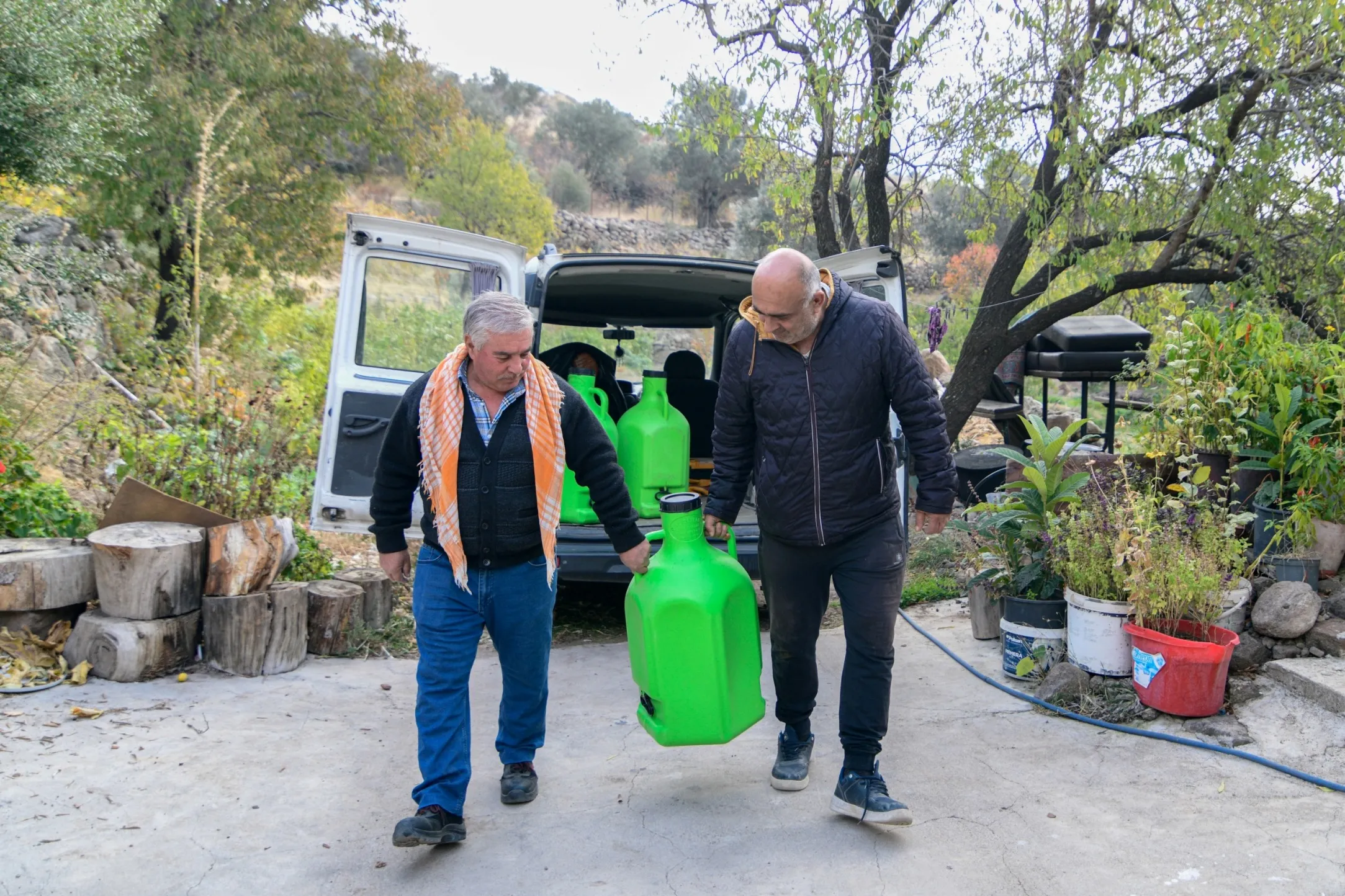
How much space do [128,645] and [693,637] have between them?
280 cm

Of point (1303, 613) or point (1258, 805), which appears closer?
point (1258, 805)

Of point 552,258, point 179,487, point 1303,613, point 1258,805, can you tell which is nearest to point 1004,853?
point 1258,805

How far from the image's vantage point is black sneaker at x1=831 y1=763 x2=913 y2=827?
3.02m

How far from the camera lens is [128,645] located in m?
4.39

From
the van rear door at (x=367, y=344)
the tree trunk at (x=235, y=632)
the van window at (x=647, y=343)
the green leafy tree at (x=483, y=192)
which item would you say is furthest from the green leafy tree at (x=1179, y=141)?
the green leafy tree at (x=483, y=192)

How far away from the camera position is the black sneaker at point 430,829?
289 cm

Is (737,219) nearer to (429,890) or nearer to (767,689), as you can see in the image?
(767,689)

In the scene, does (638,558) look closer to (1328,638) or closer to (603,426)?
(603,426)

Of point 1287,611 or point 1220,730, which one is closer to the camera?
point 1220,730

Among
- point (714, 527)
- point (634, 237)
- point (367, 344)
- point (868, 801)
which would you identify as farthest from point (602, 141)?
point (868, 801)

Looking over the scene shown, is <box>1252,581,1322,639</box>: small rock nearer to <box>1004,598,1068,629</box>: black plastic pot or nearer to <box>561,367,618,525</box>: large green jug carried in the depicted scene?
<box>1004,598,1068,629</box>: black plastic pot

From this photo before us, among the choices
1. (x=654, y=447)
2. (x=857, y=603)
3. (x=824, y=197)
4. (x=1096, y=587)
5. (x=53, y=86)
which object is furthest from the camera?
(x=824, y=197)

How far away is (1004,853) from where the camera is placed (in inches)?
115

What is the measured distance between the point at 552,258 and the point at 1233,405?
344cm
